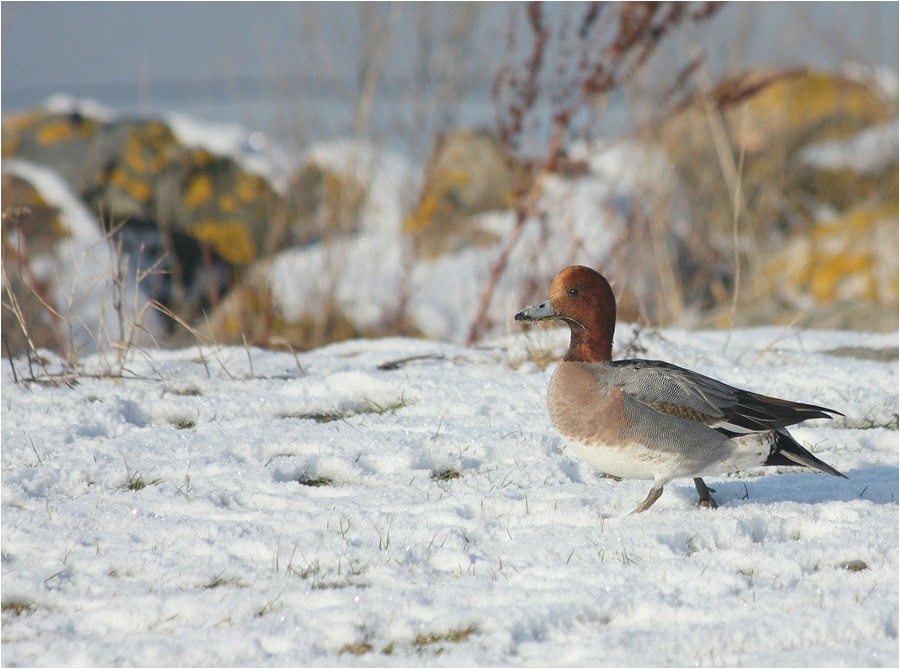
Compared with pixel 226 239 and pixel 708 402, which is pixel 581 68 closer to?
pixel 708 402

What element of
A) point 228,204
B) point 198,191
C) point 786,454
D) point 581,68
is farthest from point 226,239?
point 786,454

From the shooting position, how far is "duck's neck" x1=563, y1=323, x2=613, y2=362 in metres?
2.91

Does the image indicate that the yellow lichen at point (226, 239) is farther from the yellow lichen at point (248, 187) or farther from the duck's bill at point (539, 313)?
the duck's bill at point (539, 313)

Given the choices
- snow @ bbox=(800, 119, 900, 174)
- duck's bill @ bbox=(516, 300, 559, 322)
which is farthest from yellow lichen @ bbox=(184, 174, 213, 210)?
snow @ bbox=(800, 119, 900, 174)

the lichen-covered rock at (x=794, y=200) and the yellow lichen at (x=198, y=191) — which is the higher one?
the lichen-covered rock at (x=794, y=200)

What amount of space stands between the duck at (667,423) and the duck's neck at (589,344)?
6 centimetres

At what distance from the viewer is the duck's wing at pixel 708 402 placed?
2664 millimetres

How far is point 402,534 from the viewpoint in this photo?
253 cm

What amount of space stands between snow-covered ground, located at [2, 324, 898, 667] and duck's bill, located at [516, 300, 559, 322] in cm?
62

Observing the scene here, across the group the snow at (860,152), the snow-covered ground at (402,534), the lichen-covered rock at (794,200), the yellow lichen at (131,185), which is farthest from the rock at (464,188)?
the snow-covered ground at (402,534)

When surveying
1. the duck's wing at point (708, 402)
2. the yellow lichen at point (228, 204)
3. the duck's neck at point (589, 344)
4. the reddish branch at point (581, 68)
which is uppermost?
the reddish branch at point (581, 68)

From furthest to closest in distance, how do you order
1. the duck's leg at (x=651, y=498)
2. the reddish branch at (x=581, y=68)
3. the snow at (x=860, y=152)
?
the snow at (x=860, y=152) → the reddish branch at (x=581, y=68) → the duck's leg at (x=651, y=498)

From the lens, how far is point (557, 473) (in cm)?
309

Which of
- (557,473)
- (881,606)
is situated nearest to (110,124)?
(557,473)
